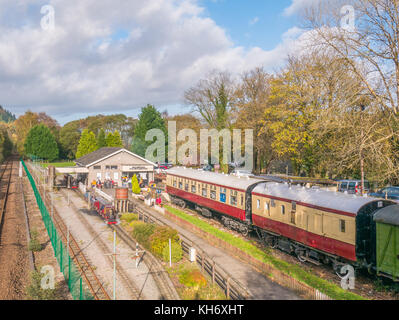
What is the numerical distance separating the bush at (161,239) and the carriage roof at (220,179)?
6115mm

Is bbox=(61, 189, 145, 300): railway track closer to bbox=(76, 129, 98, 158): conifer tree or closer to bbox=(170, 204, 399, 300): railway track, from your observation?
bbox=(170, 204, 399, 300): railway track

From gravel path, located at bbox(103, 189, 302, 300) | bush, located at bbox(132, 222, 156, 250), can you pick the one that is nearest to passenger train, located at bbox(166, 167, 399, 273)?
gravel path, located at bbox(103, 189, 302, 300)

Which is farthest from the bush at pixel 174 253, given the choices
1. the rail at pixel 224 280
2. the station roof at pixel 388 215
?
the station roof at pixel 388 215

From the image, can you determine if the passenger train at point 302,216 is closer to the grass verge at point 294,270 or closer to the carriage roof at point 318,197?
the carriage roof at point 318,197

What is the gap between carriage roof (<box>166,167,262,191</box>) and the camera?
77.7 feet

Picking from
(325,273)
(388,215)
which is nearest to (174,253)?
(325,273)

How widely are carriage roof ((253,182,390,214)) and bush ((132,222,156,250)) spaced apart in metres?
7.20

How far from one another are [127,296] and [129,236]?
9519mm

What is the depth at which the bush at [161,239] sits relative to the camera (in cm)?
1903

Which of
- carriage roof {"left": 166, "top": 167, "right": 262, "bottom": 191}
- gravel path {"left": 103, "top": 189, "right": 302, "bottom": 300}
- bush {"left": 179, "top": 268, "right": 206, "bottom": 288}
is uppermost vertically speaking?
carriage roof {"left": 166, "top": 167, "right": 262, "bottom": 191}

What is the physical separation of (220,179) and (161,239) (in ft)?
29.1

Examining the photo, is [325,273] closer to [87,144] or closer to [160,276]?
[160,276]

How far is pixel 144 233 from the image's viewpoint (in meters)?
21.4
